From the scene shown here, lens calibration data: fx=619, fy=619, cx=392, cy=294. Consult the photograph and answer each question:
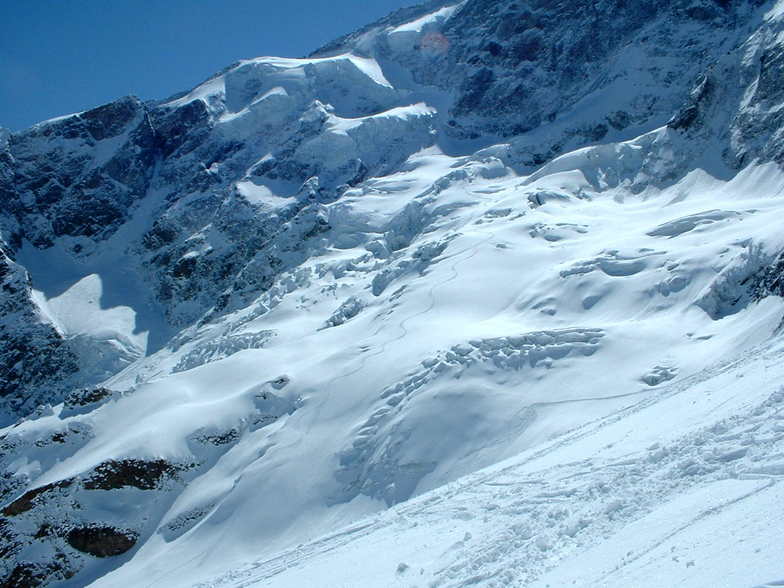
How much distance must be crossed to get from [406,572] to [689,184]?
109 feet

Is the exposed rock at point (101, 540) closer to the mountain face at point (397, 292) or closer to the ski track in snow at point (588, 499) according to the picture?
the mountain face at point (397, 292)

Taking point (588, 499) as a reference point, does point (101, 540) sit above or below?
below

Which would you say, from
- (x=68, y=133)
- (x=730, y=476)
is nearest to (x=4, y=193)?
(x=68, y=133)

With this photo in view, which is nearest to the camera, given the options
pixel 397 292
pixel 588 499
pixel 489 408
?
pixel 588 499

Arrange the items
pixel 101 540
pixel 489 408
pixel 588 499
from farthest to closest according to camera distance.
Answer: pixel 101 540
pixel 489 408
pixel 588 499

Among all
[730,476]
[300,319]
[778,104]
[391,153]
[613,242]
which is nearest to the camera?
[730,476]

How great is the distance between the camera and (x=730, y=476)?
20.2 feet

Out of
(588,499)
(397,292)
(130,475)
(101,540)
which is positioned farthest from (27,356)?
(588,499)

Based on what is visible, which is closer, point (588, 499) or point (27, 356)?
point (588, 499)

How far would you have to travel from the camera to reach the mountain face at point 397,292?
48.8 ft

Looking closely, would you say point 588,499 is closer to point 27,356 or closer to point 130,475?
point 130,475

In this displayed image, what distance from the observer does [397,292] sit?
32750mm

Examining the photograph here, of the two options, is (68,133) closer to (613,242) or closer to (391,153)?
(391,153)

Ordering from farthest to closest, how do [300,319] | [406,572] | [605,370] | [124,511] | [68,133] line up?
[68,133], [300,319], [124,511], [605,370], [406,572]
